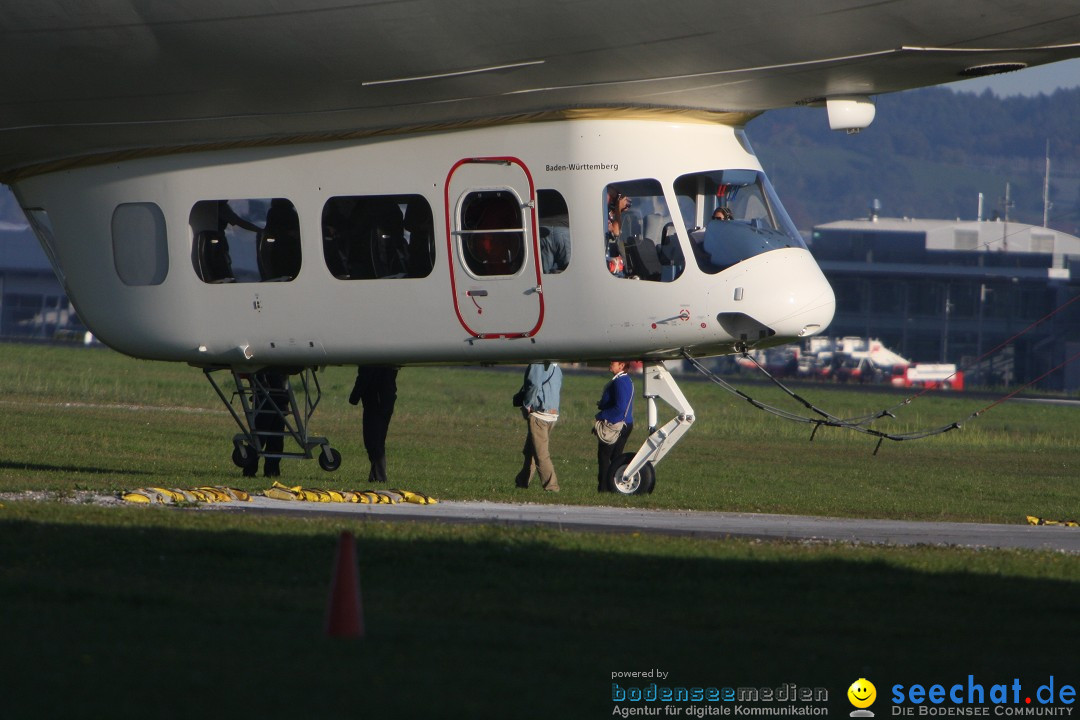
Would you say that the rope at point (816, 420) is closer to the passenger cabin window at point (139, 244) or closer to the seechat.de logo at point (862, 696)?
the passenger cabin window at point (139, 244)

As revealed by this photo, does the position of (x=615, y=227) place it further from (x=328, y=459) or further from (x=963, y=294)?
(x=963, y=294)

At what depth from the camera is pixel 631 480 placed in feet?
59.3

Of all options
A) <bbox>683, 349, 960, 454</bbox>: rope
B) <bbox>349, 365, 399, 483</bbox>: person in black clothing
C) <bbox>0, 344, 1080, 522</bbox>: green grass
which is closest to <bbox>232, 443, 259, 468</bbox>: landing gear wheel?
<bbox>0, 344, 1080, 522</bbox>: green grass

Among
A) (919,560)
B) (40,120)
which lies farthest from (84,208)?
(919,560)

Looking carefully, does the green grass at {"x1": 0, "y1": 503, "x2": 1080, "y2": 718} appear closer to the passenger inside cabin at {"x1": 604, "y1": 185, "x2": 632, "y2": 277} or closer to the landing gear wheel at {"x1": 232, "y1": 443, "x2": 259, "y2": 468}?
the passenger inside cabin at {"x1": 604, "y1": 185, "x2": 632, "y2": 277}

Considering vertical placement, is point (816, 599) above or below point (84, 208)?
below

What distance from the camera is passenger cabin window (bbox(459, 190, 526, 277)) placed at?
15.4 m

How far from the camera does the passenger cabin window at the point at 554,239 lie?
603 inches

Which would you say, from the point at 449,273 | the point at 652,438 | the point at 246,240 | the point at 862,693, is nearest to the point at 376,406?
the point at 246,240

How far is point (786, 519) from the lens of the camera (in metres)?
16.2

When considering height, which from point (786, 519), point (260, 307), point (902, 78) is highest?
point (902, 78)

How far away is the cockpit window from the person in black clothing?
18.6ft

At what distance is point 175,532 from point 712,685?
21.4ft

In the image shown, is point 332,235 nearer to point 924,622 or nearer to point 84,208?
point 84,208
